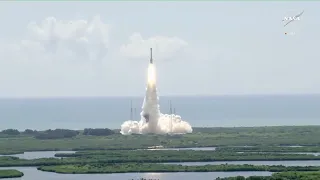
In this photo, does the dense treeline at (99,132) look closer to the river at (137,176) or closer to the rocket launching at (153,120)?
the rocket launching at (153,120)

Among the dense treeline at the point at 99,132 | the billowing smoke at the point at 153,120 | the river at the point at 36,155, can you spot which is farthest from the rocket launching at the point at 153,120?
the river at the point at 36,155

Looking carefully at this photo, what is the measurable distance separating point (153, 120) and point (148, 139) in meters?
5.97

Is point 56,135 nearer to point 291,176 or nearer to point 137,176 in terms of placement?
point 137,176

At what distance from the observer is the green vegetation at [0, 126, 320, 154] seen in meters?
141

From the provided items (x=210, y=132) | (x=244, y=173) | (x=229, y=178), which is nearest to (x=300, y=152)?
(x=244, y=173)

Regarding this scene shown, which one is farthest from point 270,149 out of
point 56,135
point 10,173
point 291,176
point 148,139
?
point 56,135

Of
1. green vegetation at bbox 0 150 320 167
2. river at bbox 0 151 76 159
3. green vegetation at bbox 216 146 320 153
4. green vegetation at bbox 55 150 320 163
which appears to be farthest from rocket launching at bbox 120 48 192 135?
river at bbox 0 151 76 159

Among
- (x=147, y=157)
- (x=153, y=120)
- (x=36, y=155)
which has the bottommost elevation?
(x=147, y=157)

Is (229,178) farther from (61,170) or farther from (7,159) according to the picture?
(7,159)

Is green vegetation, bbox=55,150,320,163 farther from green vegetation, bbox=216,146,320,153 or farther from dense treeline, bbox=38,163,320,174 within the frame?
dense treeline, bbox=38,163,320,174

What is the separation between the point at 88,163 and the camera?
4569 inches

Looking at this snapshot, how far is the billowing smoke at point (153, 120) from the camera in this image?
148 metres

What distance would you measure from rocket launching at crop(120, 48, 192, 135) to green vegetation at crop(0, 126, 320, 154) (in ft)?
8.29

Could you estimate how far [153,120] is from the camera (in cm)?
15400
